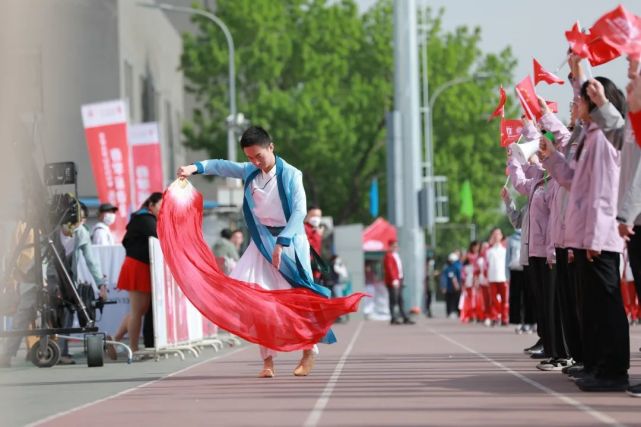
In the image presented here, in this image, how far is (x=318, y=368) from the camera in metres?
15.3

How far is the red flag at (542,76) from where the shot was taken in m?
14.9

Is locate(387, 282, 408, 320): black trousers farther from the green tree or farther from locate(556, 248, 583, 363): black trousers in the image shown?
the green tree

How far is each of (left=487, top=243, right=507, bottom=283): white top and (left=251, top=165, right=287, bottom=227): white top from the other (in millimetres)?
18126

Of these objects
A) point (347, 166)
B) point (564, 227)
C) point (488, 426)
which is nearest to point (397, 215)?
point (347, 166)

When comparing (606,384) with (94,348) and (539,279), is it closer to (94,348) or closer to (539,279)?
(539,279)

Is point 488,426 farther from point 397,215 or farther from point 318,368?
point 397,215

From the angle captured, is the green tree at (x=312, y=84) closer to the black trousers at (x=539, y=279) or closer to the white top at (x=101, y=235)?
the white top at (x=101, y=235)

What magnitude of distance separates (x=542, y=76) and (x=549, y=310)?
7.34ft

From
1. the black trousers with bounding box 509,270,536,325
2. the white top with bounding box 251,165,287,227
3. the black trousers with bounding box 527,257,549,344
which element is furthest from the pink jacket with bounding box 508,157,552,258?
the black trousers with bounding box 509,270,536,325

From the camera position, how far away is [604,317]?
11227 mm

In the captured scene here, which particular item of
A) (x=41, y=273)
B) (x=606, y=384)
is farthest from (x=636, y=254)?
(x=41, y=273)

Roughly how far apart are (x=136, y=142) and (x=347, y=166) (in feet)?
77.8

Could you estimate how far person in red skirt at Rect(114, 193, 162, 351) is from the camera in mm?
18516

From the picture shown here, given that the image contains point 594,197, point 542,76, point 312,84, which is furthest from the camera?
point 312,84
